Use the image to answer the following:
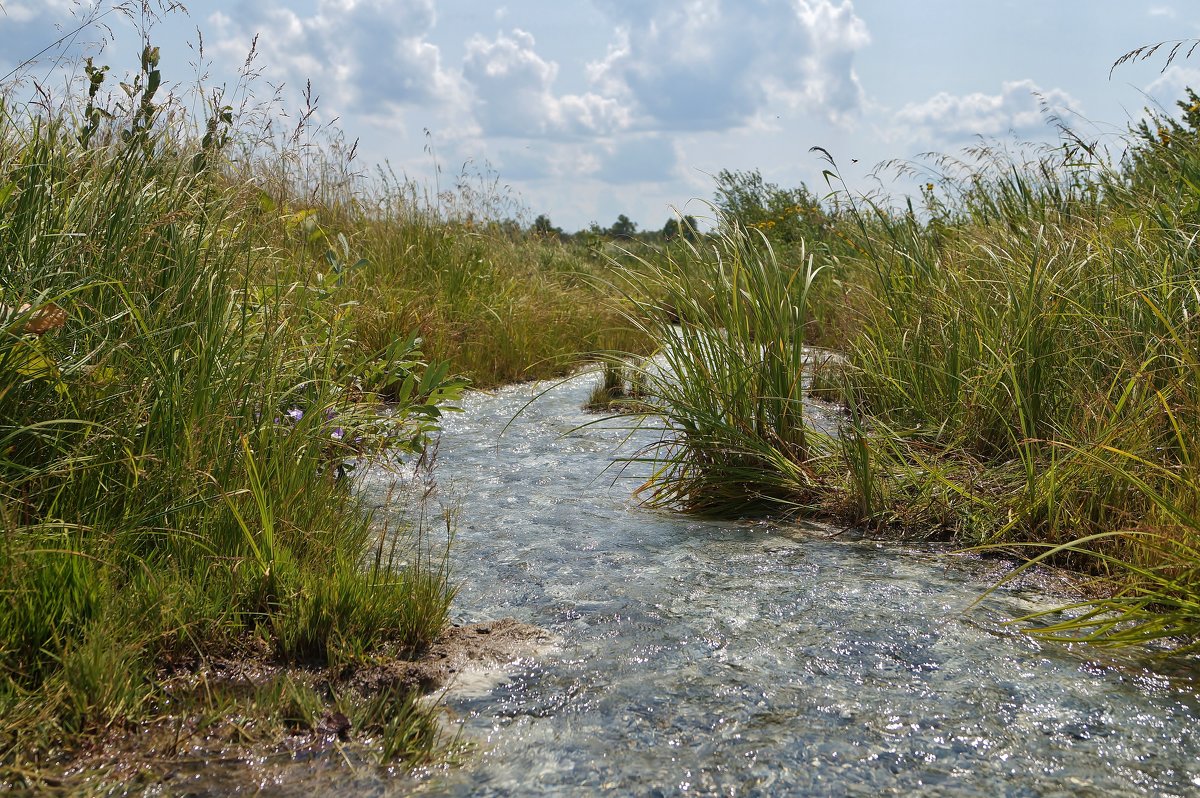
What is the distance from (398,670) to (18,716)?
0.79 metres

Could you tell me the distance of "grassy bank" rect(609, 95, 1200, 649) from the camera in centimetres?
329

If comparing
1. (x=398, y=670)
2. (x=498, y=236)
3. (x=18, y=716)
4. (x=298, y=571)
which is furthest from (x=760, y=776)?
(x=498, y=236)

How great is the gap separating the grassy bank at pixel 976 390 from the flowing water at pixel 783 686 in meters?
0.39

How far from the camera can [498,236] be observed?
395 inches

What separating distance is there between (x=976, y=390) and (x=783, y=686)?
2.07 meters

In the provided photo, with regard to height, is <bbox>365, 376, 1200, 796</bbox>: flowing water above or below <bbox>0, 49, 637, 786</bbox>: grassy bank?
below

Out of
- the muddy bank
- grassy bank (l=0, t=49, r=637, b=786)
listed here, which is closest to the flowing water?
the muddy bank

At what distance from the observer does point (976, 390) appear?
3936 mm

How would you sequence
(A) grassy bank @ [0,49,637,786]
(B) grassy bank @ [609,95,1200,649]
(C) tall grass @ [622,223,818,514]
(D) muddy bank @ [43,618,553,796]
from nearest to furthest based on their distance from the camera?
1. (D) muddy bank @ [43,618,553,796]
2. (A) grassy bank @ [0,49,637,786]
3. (B) grassy bank @ [609,95,1200,649]
4. (C) tall grass @ [622,223,818,514]

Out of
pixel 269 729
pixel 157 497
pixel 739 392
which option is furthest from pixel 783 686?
pixel 739 392

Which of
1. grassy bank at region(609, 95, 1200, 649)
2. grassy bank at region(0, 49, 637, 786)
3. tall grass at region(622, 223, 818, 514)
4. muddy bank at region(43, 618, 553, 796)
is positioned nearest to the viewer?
muddy bank at region(43, 618, 553, 796)

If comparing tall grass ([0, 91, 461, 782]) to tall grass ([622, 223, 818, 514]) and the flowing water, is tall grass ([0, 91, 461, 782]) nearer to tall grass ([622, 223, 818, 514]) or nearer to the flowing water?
the flowing water

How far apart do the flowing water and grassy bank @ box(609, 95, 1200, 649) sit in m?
0.39

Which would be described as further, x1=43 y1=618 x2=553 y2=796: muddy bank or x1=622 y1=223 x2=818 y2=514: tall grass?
x1=622 y1=223 x2=818 y2=514: tall grass
